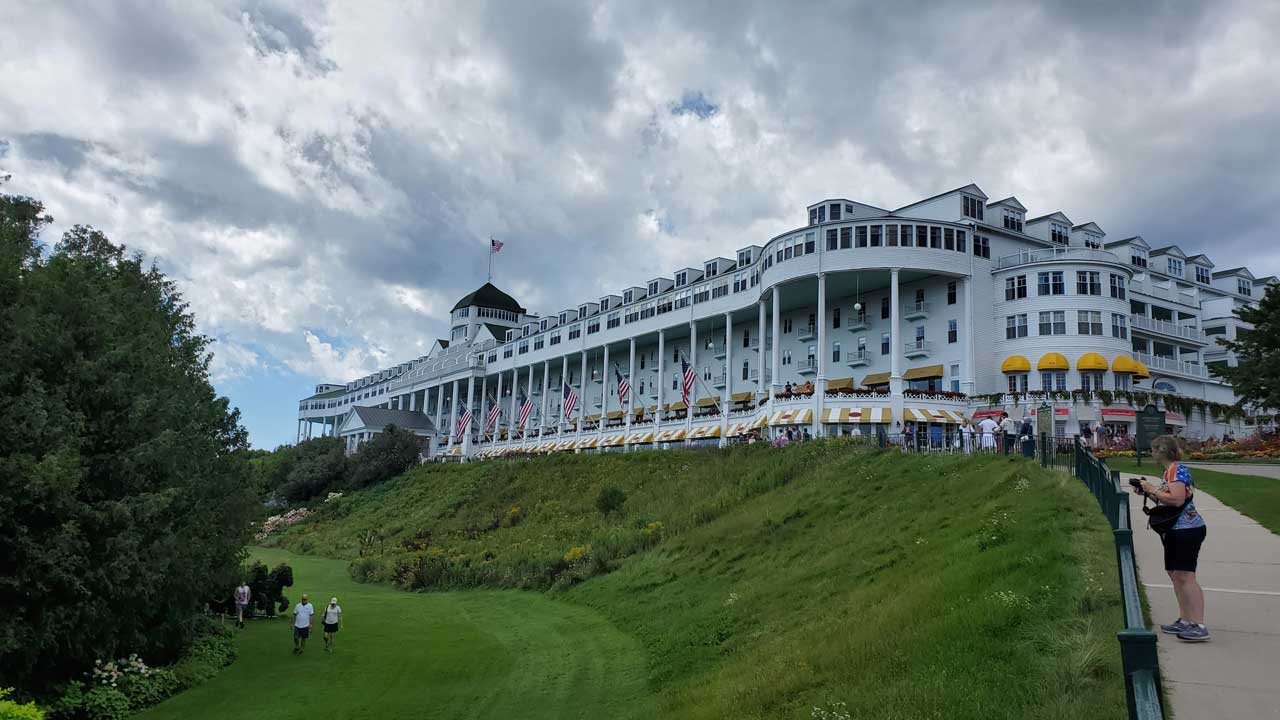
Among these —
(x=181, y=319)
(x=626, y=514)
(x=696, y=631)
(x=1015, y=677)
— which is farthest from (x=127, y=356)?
(x=626, y=514)

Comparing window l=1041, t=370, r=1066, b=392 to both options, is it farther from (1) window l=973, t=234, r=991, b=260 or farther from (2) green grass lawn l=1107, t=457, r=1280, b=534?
(2) green grass lawn l=1107, t=457, r=1280, b=534

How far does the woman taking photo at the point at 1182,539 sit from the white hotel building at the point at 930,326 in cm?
3790

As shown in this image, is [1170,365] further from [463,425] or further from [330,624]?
[463,425]

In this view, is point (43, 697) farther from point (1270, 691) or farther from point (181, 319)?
point (1270, 691)

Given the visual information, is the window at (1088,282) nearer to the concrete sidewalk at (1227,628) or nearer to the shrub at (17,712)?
the concrete sidewalk at (1227,628)

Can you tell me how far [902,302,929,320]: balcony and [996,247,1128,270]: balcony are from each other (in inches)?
198

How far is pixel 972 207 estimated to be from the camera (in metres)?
54.9

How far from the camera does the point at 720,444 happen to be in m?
54.1

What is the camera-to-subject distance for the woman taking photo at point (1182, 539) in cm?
859

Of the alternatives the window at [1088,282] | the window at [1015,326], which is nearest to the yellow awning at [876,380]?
the window at [1015,326]

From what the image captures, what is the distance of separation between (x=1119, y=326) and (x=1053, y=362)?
5363 mm

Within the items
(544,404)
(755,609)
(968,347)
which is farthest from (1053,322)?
(544,404)

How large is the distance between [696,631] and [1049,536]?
879 centimetres

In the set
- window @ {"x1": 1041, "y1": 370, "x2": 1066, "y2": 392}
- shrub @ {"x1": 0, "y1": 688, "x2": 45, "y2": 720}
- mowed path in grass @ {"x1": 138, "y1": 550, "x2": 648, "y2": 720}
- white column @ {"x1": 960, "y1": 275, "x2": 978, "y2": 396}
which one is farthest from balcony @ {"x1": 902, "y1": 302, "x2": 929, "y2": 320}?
shrub @ {"x1": 0, "y1": 688, "x2": 45, "y2": 720}
